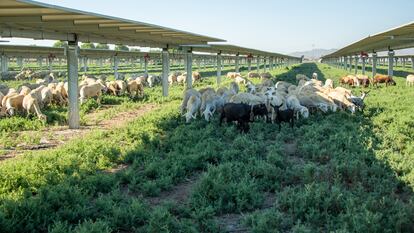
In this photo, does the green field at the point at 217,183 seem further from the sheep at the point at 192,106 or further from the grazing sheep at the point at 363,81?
the grazing sheep at the point at 363,81

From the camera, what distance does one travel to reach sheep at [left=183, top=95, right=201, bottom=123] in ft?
50.8

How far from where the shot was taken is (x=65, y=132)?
14.2 meters

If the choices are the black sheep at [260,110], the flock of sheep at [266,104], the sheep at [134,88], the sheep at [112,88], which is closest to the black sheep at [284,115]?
the flock of sheep at [266,104]

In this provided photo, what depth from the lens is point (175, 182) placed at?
8.68 metres

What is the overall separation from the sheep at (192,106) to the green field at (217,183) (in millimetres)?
2303

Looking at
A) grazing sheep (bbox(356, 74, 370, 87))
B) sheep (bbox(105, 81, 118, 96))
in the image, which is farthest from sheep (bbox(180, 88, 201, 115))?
grazing sheep (bbox(356, 74, 370, 87))

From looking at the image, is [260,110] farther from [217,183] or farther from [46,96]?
[46,96]

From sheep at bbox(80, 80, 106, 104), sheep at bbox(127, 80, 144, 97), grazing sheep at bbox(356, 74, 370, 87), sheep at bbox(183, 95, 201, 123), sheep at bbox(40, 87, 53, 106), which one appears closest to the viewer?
sheep at bbox(183, 95, 201, 123)

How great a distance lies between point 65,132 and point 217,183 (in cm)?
803

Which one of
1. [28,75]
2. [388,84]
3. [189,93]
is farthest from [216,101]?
[28,75]

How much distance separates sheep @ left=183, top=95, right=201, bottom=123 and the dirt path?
7.47 feet

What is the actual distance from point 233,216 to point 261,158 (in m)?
3.23

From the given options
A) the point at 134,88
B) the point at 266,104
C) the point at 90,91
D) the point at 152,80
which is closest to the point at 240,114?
the point at 266,104

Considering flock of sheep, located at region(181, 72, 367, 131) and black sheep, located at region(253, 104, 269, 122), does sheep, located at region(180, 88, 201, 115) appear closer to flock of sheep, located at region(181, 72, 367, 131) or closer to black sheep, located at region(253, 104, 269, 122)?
flock of sheep, located at region(181, 72, 367, 131)
